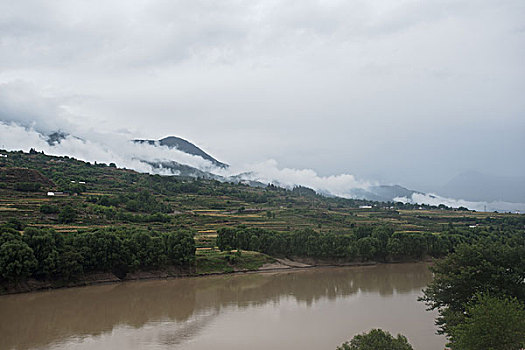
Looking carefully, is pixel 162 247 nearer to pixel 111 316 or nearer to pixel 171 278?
pixel 171 278

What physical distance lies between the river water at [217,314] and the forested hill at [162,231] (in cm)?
183

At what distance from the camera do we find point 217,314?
74.2ft

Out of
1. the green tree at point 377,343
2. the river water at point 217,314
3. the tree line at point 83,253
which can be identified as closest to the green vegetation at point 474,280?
the river water at point 217,314

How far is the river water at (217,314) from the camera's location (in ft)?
58.2

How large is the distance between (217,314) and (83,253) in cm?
1123

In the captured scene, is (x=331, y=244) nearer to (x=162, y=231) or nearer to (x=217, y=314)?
(x=162, y=231)

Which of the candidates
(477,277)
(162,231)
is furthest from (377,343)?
(162,231)

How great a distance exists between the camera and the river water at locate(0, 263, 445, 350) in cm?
1773

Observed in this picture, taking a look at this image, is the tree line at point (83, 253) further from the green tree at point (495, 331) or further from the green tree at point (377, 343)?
the green tree at point (495, 331)

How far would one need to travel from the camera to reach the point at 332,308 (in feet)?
79.5

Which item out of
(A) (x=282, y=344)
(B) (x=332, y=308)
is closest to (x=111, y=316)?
(A) (x=282, y=344)

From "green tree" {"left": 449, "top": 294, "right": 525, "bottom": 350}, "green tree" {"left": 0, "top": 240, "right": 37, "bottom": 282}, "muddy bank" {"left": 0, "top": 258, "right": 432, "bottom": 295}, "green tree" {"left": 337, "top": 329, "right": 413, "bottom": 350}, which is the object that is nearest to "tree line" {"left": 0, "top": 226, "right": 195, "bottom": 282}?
"green tree" {"left": 0, "top": 240, "right": 37, "bottom": 282}

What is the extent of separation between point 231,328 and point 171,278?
43.5ft

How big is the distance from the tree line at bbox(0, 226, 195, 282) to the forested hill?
0.22 ft
